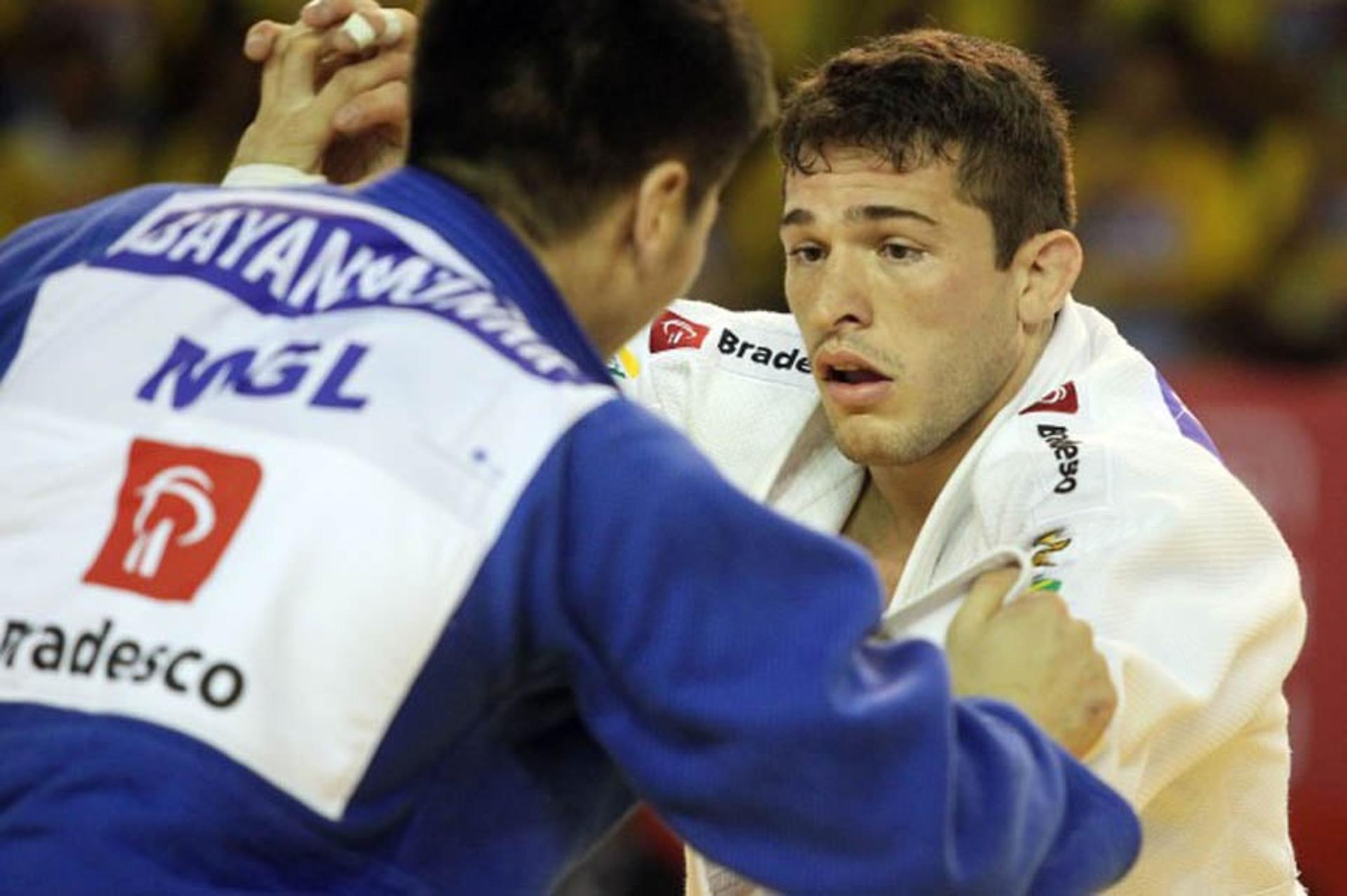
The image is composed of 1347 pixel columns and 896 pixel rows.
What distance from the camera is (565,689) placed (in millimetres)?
2246

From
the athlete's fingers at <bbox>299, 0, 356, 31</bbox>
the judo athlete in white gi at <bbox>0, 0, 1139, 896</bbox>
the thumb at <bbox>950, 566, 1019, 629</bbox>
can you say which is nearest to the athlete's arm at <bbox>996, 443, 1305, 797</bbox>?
the thumb at <bbox>950, 566, 1019, 629</bbox>

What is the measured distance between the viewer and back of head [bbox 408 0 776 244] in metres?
2.25

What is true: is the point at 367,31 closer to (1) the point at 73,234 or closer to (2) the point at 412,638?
(1) the point at 73,234

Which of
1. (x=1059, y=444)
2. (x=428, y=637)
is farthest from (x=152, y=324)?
(x=1059, y=444)

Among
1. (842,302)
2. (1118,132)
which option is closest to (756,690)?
(842,302)

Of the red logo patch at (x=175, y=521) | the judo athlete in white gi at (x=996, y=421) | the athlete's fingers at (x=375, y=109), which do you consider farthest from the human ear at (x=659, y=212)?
the judo athlete in white gi at (x=996, y=421)

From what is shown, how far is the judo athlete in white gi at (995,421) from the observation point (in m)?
3.11

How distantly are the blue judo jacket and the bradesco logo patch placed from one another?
1.74 meters

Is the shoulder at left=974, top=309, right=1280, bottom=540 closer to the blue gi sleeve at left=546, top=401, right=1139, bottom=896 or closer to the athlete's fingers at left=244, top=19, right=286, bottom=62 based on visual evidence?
the blue gi sleeve at left=546, top=401, right=1139, bottom=896

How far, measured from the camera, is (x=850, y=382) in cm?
365

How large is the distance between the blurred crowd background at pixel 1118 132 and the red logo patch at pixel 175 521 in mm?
5102

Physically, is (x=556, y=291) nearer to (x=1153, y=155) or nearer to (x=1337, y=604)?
(x=1337, y=604)

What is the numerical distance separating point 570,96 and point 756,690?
63cm

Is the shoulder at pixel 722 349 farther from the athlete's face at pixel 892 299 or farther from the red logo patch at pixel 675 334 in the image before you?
the athlete's face at pixel 892 299
